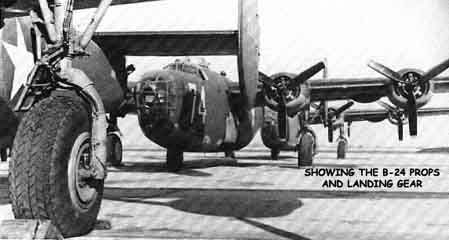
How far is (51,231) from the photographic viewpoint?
4191mm

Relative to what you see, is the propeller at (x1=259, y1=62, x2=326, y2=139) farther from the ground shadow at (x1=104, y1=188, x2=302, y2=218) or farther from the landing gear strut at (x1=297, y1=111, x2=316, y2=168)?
the ground shadow at (x1=104, y1=188, x2=302, y2=218)

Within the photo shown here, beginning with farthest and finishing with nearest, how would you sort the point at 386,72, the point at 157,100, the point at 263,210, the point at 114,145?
the point at 114,145 → the point at 386,72 → the point at 157,100 → the point at 263,210

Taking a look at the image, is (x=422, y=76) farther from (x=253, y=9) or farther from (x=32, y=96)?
(x=32, y=96)

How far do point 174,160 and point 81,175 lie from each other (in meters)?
11.6

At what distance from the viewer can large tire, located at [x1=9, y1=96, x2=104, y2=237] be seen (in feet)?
14.4

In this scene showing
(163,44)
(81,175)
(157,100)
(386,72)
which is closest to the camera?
(81,175)

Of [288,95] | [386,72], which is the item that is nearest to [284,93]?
[288,95]

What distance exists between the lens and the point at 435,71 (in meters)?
13.6

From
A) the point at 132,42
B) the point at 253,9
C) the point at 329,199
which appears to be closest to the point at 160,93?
the point at 132,42

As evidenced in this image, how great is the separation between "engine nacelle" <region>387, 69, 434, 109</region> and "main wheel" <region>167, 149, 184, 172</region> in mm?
6661

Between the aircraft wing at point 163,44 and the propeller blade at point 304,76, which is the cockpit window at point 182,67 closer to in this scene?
the propeller blade at point 304,76

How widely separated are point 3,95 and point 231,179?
715cm

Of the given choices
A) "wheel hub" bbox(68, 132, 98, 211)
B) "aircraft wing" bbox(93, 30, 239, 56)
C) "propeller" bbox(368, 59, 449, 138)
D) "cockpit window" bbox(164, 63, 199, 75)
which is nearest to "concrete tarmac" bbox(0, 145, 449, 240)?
"wheel hub" bbox(68, 132, 98, 211)

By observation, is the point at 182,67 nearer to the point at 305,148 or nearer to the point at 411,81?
the point at 305,148
